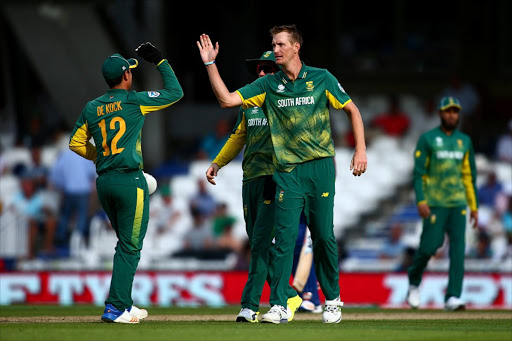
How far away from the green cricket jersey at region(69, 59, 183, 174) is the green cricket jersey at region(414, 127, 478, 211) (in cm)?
422

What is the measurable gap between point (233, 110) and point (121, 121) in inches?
515

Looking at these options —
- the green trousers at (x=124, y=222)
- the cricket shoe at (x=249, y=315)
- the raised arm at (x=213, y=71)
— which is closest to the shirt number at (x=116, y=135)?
the green trousers at (x=124, y=222)

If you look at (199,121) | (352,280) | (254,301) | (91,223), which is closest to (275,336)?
(254,301)

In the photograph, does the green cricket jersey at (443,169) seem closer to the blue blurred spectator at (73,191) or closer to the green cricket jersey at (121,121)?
the green cricket jersey at (121,121)

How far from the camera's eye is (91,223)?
57.3 feet

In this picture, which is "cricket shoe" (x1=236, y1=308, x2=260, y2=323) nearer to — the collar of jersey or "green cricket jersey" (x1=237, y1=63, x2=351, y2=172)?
"green cricket jersey" (x1=237, y1=63, x2=351, y2=172)

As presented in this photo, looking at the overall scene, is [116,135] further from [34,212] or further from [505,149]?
[505,149]

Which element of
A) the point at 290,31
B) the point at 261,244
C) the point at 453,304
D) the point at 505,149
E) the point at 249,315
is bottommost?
the point at 453,304

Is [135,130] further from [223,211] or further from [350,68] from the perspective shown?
[350,68]

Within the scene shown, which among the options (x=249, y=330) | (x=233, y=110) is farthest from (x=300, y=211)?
(x=233, y=110)

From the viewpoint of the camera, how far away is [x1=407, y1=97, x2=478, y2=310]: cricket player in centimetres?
1193

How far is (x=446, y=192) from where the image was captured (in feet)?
39.5

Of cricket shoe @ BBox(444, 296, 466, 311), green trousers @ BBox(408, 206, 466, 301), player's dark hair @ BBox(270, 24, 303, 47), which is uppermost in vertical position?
player's dark hair @ BBox(270, 24, 303, 47)

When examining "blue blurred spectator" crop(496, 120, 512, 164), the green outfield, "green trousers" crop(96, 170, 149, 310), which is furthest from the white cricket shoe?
"blue blurred spectator" crop(496, 120, 512, 164)
